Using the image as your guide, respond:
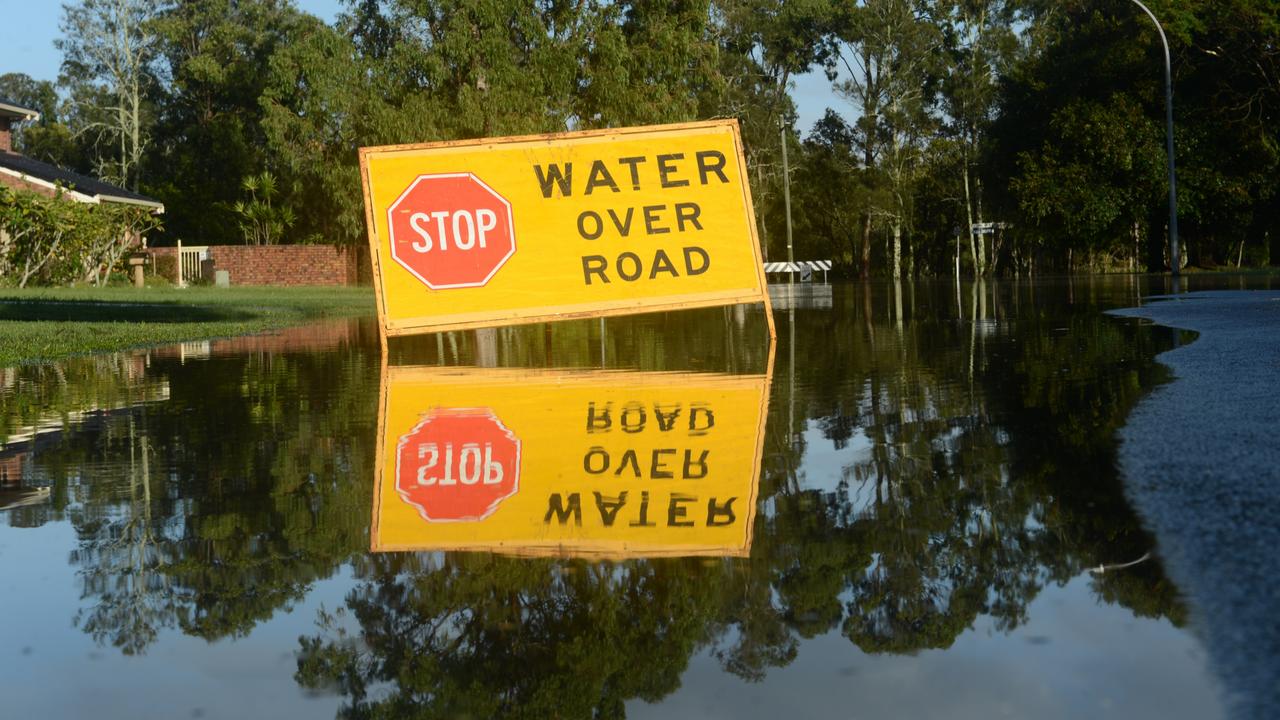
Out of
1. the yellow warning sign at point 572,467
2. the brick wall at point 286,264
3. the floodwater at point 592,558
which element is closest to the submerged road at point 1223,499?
the floodwater at point 592,558

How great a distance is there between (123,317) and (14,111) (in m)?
25.7

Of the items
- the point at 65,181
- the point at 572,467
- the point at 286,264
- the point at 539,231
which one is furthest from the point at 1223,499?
the point at 286,264

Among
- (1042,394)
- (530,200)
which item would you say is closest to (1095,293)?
(530,200)

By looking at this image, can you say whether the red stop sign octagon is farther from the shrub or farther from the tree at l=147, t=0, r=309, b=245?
the tree at l=147, t=0, r=309, b=245

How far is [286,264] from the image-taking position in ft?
183

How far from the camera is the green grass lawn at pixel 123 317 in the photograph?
1738cm

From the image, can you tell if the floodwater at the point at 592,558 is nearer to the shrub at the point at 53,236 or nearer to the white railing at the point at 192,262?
the shrub at the point at 53,236

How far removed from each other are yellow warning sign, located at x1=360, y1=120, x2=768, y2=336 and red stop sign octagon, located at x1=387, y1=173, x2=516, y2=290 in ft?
0.03

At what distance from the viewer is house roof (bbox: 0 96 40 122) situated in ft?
152

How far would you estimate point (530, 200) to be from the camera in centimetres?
A: 1548

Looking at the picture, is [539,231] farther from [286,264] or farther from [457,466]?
[286,264]

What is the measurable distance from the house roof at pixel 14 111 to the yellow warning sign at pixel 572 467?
129 ft

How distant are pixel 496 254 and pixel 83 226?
25.2 m

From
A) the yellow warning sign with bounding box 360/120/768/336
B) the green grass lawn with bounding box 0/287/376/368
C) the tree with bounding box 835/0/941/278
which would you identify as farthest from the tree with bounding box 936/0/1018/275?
the yellow warning sign with bounding box 360/120/768/336
